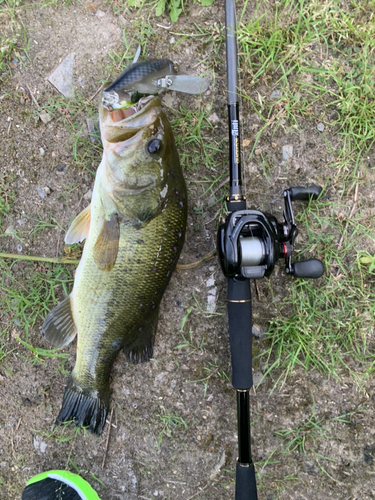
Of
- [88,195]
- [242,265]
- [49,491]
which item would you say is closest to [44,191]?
[88,195]

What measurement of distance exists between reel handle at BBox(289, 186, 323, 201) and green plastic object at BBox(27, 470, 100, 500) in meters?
2.59

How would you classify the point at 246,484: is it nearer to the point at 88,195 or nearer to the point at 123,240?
the point at 123,240

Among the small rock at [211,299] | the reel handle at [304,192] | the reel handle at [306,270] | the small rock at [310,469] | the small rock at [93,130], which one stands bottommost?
the small rock at [310,469]

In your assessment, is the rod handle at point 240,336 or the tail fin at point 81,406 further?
the tail fin at point 81,406

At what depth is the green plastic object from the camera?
2.40 metres

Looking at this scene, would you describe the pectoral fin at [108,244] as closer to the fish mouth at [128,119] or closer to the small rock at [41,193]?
the fish mouth at [128,119]

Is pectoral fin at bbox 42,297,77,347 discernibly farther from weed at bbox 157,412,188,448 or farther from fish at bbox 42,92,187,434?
weed at bbox 157,412,188,448

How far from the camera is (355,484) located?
7.81ft

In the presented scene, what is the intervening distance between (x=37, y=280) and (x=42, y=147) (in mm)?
1009

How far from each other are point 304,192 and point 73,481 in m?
2.69

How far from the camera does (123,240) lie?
1961mm

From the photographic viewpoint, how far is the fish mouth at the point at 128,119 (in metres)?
1.86

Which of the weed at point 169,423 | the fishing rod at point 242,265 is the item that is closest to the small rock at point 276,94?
the fishing rod at point 242,265

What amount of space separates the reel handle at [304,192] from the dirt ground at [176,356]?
0.69ft
